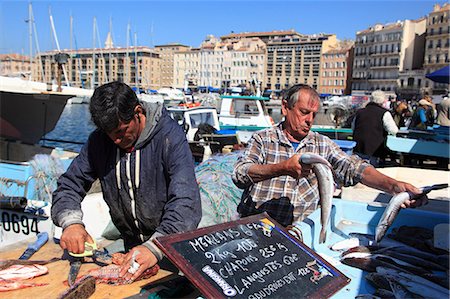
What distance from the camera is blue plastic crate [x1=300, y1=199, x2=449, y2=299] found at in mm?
2598

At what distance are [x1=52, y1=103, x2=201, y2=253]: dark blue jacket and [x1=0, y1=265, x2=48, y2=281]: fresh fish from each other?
295mm

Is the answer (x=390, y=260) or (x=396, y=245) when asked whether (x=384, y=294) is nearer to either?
(x=390, y=260)

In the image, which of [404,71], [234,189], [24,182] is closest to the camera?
[234,189]

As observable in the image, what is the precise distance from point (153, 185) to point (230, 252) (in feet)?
3.14

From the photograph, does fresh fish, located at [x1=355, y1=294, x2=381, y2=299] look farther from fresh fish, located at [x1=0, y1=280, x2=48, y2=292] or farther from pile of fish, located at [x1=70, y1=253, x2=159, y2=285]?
fresh fish, located at [x1=0, y1=280, x2=48, y2=292]

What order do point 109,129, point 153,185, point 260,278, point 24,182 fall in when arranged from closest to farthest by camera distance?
point 260,278 → point 109,129 → point 153,185 → point 24,182

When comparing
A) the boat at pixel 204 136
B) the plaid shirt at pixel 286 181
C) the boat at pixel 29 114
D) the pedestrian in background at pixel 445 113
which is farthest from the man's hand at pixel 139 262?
the pedestrian in background at pixel 445 113

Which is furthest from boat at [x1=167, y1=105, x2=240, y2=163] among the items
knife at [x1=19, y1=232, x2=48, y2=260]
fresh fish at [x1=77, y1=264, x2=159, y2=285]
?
fresh fish at [x1=77, y1=264, x2=159, y2=285]

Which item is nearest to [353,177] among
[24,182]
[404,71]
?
[24,182]

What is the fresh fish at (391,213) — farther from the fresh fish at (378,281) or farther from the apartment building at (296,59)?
the apartment building at (296,59)

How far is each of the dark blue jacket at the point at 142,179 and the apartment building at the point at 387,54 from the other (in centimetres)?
9867

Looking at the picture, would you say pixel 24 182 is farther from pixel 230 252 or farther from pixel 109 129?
pixel 230 252

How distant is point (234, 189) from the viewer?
552 centimetres

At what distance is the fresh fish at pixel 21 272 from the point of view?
2223 mm
